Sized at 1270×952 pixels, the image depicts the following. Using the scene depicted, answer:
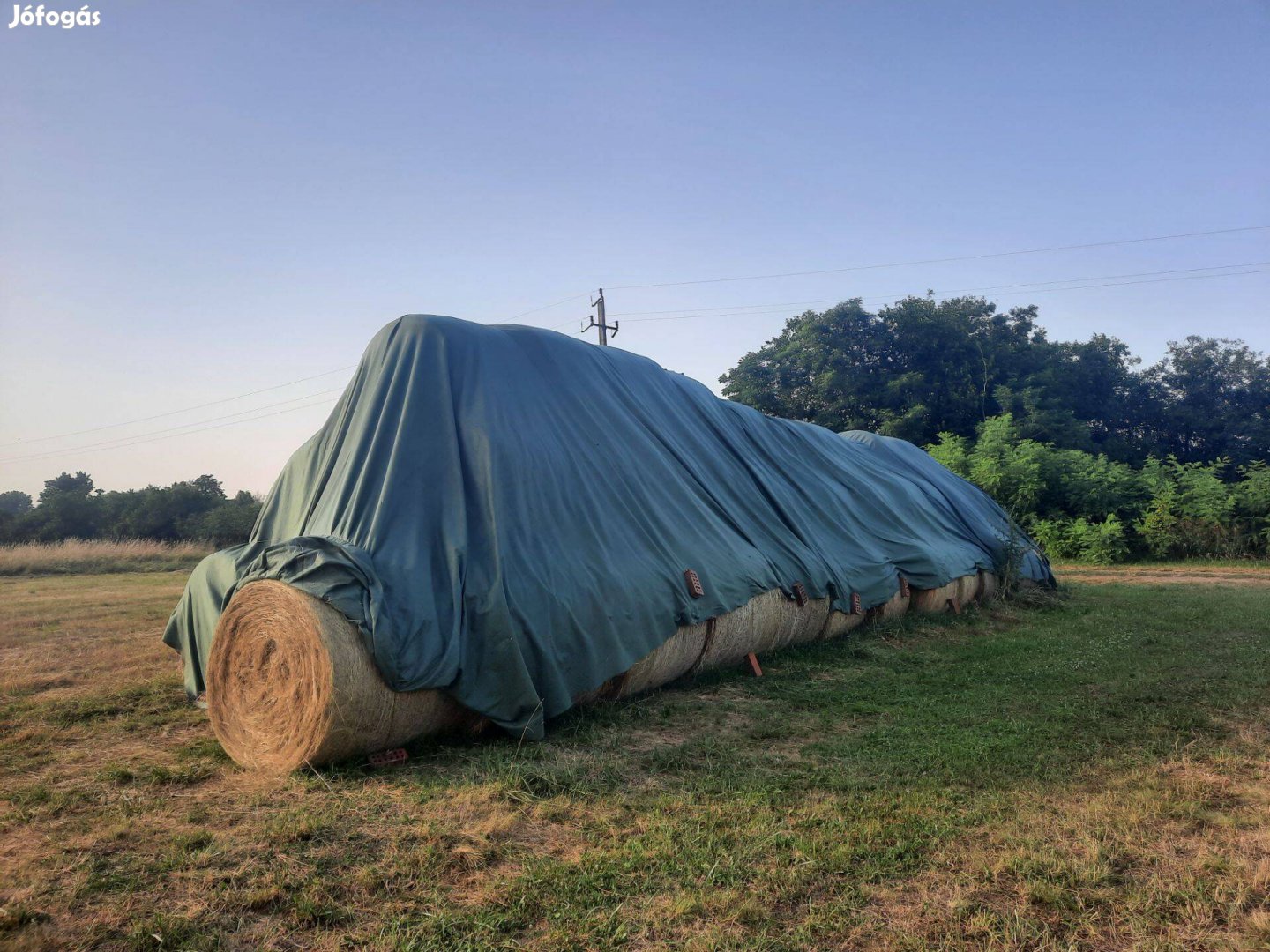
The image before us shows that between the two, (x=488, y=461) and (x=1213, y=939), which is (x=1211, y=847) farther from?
(x=488, y=461)

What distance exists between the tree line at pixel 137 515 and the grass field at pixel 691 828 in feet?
98.0

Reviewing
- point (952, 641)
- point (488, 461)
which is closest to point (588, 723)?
point (488, 461)

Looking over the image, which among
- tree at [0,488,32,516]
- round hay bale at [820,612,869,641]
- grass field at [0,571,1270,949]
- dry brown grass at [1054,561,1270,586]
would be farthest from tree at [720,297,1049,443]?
tree at [0,488,32,516]

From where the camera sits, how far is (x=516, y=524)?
16.8 feet

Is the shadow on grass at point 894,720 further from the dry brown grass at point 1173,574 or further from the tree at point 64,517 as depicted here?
the tree at point 64,517

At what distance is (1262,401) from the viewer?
28234 mm

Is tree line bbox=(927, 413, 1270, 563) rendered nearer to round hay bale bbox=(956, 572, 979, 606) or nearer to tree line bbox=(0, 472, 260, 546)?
round hay bale bbox=(956, 572, 979, 606)

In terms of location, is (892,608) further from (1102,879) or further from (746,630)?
(1102,879)

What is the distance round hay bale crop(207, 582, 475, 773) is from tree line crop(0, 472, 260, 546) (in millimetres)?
29959

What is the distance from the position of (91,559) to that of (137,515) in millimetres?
14768

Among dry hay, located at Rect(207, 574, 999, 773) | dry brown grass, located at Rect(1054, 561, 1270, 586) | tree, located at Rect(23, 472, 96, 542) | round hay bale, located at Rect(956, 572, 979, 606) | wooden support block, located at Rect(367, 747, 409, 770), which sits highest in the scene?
tree, located at Rect(23, 472, 96, 542)

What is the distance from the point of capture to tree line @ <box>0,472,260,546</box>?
32.7m

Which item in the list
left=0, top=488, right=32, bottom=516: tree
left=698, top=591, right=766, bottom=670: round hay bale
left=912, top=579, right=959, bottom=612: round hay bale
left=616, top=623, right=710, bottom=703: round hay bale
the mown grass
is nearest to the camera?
left=616, top=623, right=710, bottom=703: round hay bale

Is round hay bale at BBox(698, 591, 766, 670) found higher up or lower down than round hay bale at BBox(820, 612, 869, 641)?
higher up
